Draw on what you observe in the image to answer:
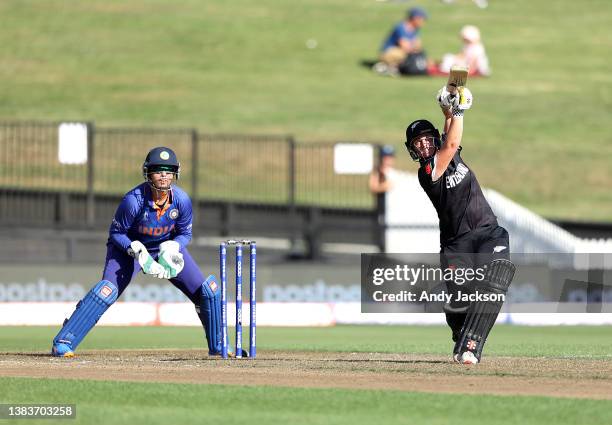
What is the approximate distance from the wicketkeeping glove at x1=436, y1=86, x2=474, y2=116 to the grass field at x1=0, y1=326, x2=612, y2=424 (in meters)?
2.28

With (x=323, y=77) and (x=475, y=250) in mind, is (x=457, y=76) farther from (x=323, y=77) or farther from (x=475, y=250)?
(x=323, y=77)

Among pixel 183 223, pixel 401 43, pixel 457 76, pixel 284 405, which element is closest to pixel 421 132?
pixel 457 76

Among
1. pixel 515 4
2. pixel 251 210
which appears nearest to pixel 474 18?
pixel 515 4

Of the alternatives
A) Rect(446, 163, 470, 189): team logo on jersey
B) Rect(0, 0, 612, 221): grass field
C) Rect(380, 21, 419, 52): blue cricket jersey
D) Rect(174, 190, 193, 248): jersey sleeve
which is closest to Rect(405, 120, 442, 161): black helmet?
Rect(446, 163, 470, 189): team logo on jersey

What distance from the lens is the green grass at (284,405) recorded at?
30.9ft

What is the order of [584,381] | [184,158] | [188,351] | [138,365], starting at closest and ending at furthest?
[584,381]
[138,365]
[188,351]
[184,158]

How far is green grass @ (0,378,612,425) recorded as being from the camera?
9.42 m

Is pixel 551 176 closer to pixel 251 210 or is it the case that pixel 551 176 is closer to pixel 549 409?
pixel 251 210

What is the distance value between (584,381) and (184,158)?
2509 centimetres

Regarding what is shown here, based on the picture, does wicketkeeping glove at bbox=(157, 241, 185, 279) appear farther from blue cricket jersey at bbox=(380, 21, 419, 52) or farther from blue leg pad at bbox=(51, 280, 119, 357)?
blue cricket jersey at bbox=(380, 21, 419, 52)

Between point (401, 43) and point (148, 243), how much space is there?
29714mm

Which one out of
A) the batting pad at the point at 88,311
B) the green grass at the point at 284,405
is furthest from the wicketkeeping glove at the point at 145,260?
the green grass at the point at 284,405

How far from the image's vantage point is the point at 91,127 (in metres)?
27.9

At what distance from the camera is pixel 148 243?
14141mm
